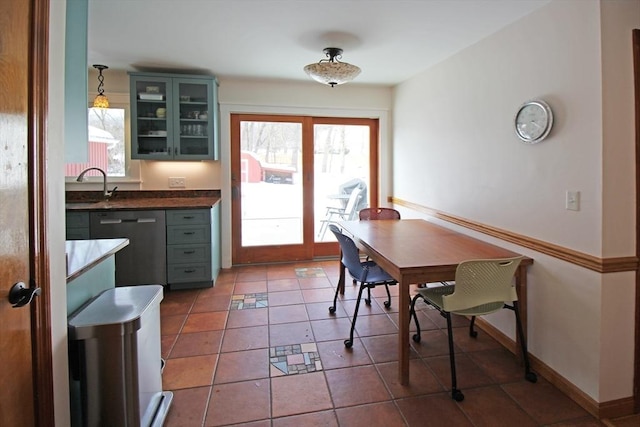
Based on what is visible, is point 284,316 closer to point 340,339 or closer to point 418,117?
point 340,339

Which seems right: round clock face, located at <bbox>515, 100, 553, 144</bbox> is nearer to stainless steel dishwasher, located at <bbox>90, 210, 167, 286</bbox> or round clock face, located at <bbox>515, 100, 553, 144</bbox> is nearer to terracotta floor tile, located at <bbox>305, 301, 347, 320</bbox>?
terracotta floor tile, located at <bbox>305, 301, 347, 320</bbox>

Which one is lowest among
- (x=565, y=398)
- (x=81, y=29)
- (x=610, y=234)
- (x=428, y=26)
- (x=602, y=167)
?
(x=565, y=398)

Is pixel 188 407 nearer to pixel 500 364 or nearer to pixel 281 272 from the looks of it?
pixel 500 364

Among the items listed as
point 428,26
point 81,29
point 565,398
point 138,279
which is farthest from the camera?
point 138,279

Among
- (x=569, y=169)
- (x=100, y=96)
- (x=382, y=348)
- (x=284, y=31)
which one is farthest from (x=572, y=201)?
(x=100, y=96)

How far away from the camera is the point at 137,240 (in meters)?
3.61

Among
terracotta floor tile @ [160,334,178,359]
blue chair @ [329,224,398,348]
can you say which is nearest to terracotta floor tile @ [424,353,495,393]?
blue chair @ [329,224,398,348]

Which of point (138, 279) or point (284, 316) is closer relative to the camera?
point (284, 316)

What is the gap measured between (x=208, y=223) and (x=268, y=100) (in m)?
1.69

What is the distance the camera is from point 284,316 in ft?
10.2

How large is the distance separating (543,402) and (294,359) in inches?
57.7

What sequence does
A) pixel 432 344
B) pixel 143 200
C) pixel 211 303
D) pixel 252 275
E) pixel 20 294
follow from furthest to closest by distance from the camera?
pixel 252 275
pixel 143 200
pixel 211 303
pixel 432 344
pixel 20 294

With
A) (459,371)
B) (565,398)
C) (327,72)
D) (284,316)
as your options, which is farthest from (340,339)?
(327,72)

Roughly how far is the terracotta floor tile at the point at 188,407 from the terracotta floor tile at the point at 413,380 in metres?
1.05
